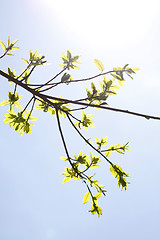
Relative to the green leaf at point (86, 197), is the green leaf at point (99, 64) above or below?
above

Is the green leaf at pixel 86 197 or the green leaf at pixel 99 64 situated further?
the green leaf at pixel 86 197

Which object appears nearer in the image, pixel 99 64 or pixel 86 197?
pixel 99 64

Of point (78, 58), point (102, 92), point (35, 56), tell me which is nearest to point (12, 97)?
point (35, 56)

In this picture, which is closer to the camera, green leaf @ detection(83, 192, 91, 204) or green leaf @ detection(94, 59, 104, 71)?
green leaf @ detection(94, 59, 104, 71)

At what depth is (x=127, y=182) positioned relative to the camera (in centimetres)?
222

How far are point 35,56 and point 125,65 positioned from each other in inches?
37.4

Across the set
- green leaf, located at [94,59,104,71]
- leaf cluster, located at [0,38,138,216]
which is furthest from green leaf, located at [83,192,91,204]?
green leaf, located at [94,59,104,71]

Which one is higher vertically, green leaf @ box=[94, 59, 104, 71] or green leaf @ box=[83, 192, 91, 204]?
green leaf @ box=[94, 59, 104, 71]

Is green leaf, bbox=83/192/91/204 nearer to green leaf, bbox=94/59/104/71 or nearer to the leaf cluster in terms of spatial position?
the leaf cluster

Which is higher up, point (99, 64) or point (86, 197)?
point (99, 64)

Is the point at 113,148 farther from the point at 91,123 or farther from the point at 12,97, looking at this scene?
the point at 12,97

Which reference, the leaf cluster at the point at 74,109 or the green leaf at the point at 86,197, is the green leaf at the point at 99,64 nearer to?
the leaf cluster at the point at 74,109

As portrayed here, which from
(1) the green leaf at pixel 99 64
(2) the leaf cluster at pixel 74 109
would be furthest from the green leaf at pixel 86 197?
(1) the green leaf at pixel 99 64

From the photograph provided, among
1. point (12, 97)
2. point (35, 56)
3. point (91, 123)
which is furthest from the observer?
point (91, 123)
